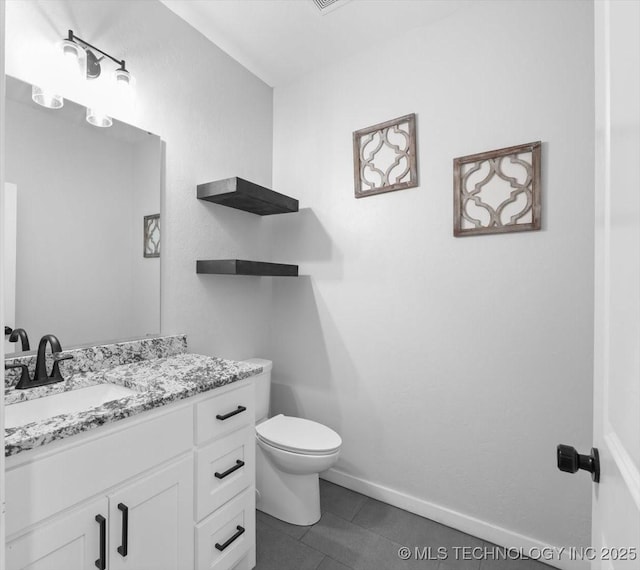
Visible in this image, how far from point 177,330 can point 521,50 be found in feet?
7.37

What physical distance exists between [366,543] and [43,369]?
5.49ft

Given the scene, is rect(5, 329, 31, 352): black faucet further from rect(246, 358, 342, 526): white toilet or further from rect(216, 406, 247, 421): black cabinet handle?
rect(246, 358, 342, 526): white toilet

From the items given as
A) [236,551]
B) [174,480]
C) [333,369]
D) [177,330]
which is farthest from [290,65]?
[236,551]

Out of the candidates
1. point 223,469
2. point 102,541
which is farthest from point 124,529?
point 223,469

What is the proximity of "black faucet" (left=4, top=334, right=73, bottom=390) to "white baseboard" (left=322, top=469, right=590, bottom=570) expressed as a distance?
67.2 inches

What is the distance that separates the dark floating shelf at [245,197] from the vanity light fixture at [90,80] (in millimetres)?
546

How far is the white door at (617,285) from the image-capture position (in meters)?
0.46

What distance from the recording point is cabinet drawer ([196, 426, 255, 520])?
1.29 metres

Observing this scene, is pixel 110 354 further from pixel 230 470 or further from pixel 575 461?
pixel 575 461

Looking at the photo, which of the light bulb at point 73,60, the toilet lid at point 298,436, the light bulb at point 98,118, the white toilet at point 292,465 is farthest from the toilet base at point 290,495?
the light bulb at point 73,60

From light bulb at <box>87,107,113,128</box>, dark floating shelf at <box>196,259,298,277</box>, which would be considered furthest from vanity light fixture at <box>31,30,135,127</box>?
dark floating shelf at <box>196,259,298,277</box>

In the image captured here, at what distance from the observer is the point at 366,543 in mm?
1720

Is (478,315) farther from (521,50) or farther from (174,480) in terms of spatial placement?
(174,480)

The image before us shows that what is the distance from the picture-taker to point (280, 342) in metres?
2.47
